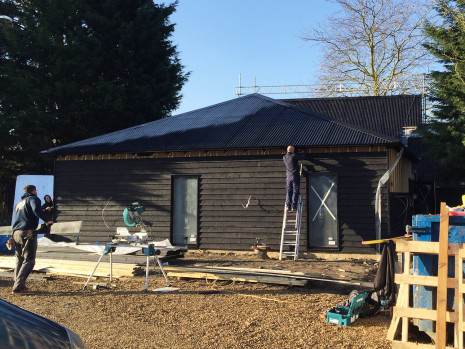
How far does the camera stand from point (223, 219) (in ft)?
45.2

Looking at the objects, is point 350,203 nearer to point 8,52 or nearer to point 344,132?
point 344,132

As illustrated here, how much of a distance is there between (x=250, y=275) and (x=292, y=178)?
381cm

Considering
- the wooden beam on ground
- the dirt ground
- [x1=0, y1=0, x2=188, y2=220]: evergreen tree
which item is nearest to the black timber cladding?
the dirt ground

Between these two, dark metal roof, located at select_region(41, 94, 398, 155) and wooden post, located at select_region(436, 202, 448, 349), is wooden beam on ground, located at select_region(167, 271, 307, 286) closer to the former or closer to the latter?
wooden post, located at select_region(436, 202, 448, 349)

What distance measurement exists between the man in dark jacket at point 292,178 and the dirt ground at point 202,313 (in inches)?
93.5

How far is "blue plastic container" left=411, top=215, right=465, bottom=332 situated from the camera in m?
5.29

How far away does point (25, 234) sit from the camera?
8.77 metres

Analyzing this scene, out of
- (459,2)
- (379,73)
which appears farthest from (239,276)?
(379,73)

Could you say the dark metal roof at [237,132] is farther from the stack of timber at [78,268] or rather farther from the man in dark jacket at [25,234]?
the man in dark jacket at [25,234]

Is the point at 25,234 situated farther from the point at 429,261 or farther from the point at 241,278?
the point at 429,261

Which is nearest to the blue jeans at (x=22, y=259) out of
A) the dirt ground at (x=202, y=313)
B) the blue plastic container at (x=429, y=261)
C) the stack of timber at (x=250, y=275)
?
the dirt ground at (x=202, y=313)

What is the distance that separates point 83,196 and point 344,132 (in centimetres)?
835

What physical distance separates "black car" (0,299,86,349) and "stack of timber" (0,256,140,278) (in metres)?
7.04

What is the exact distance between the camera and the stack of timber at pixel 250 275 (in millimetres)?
8734
